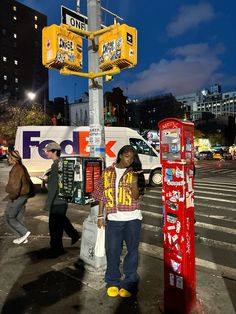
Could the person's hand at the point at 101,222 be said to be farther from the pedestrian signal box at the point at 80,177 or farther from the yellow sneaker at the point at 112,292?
the yellow sneaker at the point at 112,292

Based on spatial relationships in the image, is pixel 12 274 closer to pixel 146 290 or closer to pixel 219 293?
pixel 146 290

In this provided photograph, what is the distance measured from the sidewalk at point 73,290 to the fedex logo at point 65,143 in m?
8.43

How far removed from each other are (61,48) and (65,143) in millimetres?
9260

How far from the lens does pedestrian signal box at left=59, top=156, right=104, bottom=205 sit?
4613 millimetres

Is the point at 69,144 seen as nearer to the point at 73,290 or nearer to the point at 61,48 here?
the point at 61,48

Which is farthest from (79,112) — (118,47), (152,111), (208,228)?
(118,47)

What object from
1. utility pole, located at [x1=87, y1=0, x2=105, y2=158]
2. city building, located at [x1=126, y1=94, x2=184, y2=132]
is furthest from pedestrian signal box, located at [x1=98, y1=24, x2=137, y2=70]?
city building, located at [x1=126, y1=94, x2=184, y2=132]

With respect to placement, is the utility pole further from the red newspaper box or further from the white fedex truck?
the white fedex truck

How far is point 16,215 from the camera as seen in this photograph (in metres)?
6.30

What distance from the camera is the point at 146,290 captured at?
4.25m

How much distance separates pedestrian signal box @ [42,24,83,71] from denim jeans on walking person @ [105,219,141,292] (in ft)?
8.70

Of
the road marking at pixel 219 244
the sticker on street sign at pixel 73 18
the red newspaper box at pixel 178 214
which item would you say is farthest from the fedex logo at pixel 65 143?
the red newspaper box at pixel 178 214

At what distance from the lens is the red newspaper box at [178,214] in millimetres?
3375

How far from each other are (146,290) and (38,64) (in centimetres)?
11007
